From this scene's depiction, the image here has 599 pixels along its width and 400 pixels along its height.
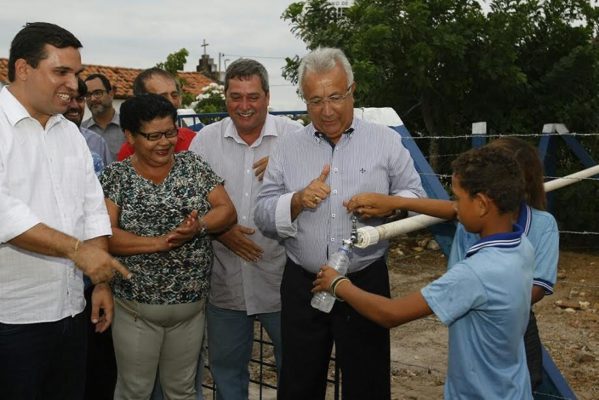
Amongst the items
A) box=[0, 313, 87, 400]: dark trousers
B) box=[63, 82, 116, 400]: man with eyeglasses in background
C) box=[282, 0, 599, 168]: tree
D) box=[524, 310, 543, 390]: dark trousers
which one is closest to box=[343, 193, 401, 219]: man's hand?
box=[524, 310, 543, 390]: dark trousers

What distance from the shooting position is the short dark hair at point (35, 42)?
2.33 m

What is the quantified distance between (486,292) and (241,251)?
4.84ft

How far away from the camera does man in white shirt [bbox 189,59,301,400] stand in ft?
10.8

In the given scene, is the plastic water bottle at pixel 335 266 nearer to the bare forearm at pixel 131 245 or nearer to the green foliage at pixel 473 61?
the bare forearm at pixel 131 245

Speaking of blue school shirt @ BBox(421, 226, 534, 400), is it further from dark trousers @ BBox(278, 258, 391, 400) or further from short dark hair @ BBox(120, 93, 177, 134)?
short dark hair @ BBox(120, 93, 177, 134)

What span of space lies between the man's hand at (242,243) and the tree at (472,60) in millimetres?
6690

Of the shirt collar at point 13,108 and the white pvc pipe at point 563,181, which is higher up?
the shirt collar at point 13,108

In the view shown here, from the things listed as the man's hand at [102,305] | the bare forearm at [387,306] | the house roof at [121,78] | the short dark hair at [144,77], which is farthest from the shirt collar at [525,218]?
the house roof at [121,78]

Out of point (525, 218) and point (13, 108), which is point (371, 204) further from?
point (13, 108)

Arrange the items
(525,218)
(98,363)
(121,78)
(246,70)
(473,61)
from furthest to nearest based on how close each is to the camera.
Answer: (121,78) → (473,61) → (98,363) → (246,70) → (525,218)

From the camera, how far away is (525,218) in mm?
2324

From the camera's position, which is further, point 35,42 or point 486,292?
point 35,42

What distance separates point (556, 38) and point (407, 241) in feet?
13.1

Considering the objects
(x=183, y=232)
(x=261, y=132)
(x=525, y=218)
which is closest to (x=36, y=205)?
(x=183, y=232)
